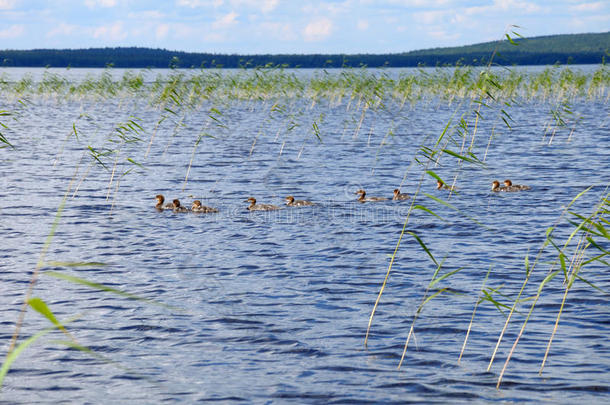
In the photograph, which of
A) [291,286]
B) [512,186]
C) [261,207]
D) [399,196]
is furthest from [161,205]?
[512,186]

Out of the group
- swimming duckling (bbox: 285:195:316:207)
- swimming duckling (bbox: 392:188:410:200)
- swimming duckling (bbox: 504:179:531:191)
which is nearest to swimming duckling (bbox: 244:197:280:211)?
swimming duckling (bbox: 285:195:316:207)

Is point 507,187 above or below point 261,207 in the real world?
above

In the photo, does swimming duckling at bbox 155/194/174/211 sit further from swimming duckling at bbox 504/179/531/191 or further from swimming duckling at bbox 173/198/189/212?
swimming duckling at bbox 504/179/531/191

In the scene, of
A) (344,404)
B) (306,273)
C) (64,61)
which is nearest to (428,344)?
(344,404)

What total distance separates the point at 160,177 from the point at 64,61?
14444 centimetres

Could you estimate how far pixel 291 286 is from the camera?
11406 mm

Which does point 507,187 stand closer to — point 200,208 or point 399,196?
point 399,196

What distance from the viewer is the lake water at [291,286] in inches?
306

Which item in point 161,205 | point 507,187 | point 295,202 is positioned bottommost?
point 161,205

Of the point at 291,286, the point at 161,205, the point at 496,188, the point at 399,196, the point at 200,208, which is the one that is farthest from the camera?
the point at 496,188

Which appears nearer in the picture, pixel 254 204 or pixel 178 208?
pixel 178 208

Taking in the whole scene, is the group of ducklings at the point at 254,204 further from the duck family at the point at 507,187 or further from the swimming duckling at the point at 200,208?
the duck family at the point at 507,187

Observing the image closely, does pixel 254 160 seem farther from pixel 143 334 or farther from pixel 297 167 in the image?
pixel 143 334

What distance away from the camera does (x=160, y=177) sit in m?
23.1
